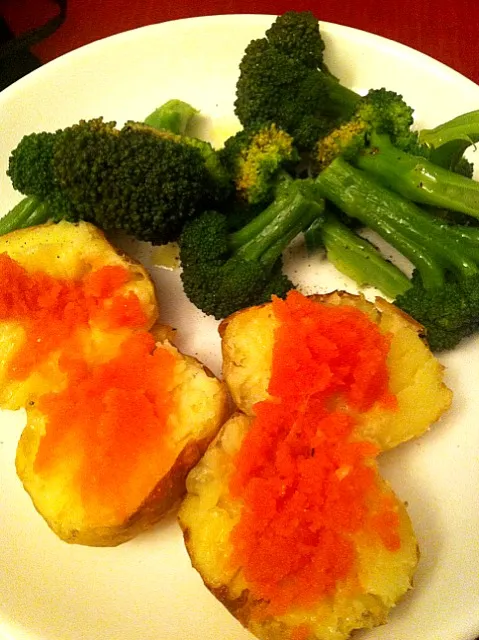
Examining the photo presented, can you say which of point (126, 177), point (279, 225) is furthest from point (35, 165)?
point (279, 225)

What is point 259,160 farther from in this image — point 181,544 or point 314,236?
point 181,544

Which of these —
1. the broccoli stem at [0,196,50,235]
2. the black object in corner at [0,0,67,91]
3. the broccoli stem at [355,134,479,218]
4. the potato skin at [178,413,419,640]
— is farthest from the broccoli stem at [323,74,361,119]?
the black object in corner at [0,0,67,91]

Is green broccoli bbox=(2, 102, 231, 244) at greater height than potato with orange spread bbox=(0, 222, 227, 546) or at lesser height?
greater

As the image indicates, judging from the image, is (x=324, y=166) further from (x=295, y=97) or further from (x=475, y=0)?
(x=475, y=0)

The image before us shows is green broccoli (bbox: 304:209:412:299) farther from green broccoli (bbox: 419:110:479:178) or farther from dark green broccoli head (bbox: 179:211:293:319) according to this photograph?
green broccoli (bbox: 419:110:479:178)

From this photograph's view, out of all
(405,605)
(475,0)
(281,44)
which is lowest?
(405,605)

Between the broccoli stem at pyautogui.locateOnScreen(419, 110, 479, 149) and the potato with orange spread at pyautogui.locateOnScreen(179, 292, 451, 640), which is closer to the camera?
the potato with orange spread at pyautogui.locateOnScreen(179, 292, 451, 640)

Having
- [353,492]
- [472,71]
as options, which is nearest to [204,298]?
[353,492]
